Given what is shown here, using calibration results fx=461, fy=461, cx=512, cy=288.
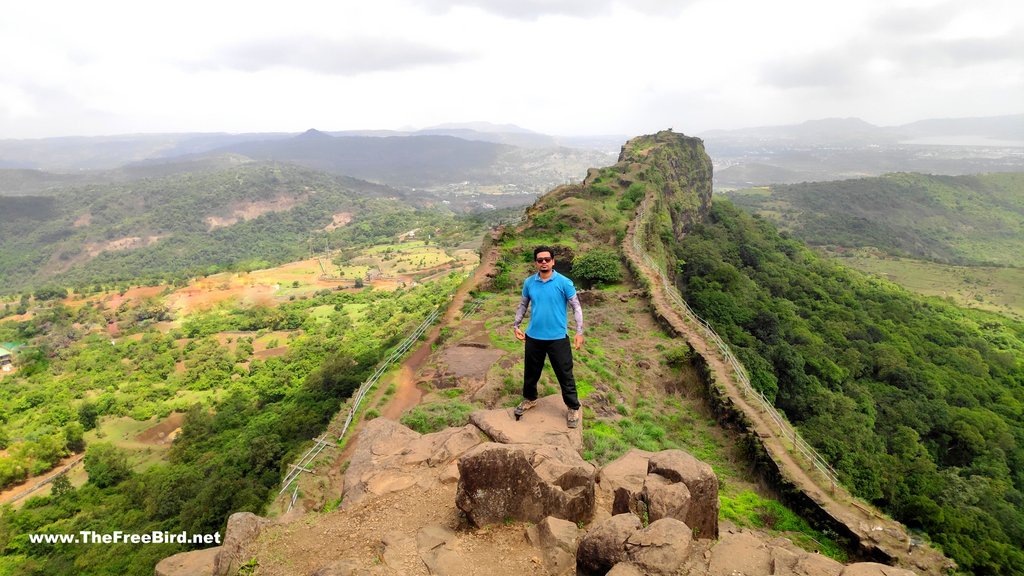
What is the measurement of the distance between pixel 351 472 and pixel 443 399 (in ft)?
13.6

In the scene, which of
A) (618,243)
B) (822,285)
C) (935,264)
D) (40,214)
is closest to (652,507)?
(618,243)

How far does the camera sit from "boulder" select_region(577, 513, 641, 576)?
15.9 ft

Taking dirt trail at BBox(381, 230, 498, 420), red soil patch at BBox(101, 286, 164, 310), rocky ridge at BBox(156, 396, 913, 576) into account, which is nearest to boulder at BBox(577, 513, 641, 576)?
rocky ridge at BBox(156, 396, 913, 576)

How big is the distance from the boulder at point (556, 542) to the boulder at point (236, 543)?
12.4ft

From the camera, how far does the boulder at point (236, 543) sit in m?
5.93

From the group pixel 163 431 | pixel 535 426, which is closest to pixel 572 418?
pixel 535 426

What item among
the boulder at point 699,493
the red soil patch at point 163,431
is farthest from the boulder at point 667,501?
the red soil patch at point 163,431

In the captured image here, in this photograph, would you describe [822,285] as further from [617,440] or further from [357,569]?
[357,569]

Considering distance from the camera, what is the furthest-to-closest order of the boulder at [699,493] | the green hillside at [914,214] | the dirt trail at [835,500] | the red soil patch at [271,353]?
the green hillside at [914,214]
the red soil patch at [271,353]
the dirt trail at [835,500]
the boulder at [699,493]

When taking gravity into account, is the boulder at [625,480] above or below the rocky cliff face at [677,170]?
below

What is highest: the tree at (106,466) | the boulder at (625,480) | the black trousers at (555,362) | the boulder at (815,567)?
the black trousers at (555,362)

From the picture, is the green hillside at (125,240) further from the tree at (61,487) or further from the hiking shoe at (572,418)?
the hiking shoe at (572,418)

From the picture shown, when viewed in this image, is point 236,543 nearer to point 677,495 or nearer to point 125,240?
point 677,495

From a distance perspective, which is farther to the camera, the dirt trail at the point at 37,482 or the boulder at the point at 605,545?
the dirt trail at the point at 37,482
